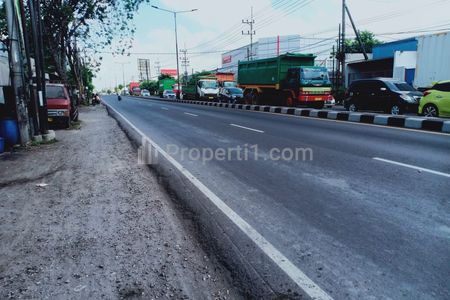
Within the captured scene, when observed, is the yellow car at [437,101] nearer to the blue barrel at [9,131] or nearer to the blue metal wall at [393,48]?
the blue barrel at [9,131]

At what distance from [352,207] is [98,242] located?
2.95 m

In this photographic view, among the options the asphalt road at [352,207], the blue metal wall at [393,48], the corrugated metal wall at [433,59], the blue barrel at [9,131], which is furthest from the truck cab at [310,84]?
the blue metal wall at [393,48]

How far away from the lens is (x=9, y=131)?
885 centimetres

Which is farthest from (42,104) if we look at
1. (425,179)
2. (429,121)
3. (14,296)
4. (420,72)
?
(420,72)

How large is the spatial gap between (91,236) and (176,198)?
1.42 metres

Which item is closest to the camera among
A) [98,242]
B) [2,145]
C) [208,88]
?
[98,242]

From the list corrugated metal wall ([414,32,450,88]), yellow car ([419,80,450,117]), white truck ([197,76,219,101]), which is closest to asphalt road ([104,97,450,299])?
yellow car ([419,80,450,117])

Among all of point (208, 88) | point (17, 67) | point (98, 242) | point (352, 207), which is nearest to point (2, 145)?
point (17, 67)

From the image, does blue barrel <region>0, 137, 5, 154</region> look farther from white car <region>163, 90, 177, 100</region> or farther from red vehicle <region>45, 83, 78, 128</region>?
white car <region>163, 90, 177, 100</region>

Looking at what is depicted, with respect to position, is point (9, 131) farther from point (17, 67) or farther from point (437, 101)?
point (437, 101)

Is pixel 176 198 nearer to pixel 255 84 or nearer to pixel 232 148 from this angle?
pixel 232 148

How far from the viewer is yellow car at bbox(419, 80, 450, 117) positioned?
1278 cm

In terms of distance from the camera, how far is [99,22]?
25.4m

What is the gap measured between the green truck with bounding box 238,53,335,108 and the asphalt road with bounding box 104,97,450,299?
11733 millimetres
